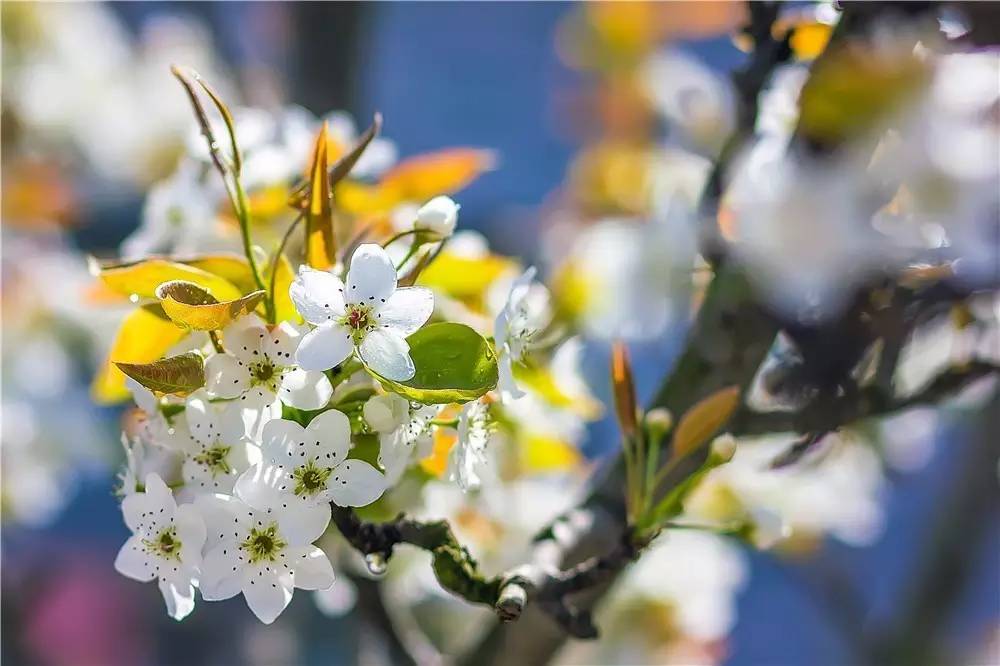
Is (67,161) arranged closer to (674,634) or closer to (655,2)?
(655,2)

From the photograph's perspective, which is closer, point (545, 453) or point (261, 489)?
point (261, 489)

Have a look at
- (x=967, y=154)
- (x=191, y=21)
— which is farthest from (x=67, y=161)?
(x=967, y=154)

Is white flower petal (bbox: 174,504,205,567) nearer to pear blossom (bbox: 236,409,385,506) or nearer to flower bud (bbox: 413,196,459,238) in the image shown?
pear blossom (bbox: 236,409,385,506)

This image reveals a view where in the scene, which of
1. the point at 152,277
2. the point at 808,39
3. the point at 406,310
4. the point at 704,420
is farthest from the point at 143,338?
the point at 808,39

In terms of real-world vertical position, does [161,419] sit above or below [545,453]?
above

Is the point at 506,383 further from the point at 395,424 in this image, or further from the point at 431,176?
the point at 431,176

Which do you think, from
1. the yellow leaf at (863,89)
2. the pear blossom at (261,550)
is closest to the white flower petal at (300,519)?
the pear blossom at (261,550)

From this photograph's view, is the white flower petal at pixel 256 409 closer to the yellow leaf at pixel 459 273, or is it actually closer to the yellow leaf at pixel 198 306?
the yellow leaf at pixel 198 306
